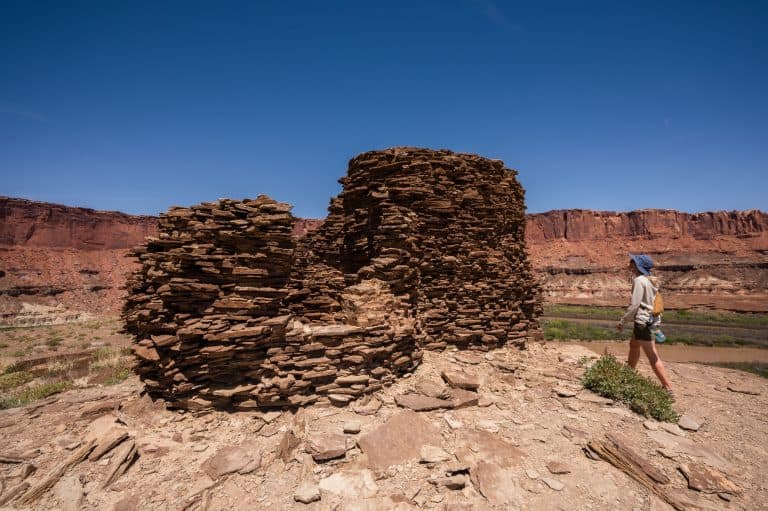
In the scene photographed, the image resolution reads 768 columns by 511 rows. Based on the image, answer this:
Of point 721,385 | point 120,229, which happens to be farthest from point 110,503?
point 120,229

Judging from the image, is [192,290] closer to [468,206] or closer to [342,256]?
[342,256]

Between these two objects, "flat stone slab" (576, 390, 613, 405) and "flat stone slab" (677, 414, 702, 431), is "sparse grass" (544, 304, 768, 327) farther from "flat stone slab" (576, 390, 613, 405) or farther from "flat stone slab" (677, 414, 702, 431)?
"flat stone slab" (677, 414, 702, 431)

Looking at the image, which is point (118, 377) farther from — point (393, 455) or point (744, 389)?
point (744, 389)

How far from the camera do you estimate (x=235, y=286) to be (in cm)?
662

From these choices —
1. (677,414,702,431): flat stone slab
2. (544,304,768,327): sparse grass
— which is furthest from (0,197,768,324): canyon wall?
(677,414,702,431): flat stone slab

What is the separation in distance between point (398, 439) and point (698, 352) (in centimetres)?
3024

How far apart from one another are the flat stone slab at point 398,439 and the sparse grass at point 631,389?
432 cm

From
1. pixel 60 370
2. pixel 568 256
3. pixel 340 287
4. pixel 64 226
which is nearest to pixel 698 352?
pixel 340 287

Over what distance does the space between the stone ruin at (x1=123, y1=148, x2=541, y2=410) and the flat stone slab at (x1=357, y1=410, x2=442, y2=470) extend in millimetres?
1157

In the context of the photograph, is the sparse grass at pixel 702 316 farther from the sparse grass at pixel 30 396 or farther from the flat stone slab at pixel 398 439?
the sparse grass at pixel 30 396

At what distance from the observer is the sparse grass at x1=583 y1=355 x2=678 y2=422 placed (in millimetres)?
6680

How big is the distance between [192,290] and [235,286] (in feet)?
2.49

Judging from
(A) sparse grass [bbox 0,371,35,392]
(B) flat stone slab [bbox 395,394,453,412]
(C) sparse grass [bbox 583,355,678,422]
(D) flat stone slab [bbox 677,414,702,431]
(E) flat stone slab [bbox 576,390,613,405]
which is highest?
(C) sparse grass [bbox 583,355,678,422]

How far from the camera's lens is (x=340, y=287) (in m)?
9.84
